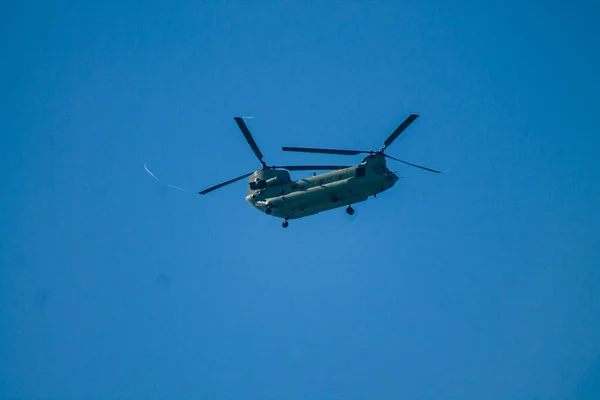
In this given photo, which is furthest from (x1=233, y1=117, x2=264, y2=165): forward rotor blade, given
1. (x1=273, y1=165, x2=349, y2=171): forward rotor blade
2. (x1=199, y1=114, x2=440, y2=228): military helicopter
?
(x1=273, y1=165, x2=349, y2=171): forward rotor blade

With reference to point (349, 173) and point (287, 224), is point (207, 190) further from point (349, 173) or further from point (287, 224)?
point (349, 173)

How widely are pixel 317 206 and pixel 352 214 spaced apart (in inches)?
127

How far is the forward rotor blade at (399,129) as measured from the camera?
202 feet

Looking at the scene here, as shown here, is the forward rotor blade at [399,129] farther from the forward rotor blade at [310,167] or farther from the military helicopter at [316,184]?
the forward rotor blade at [310,167]

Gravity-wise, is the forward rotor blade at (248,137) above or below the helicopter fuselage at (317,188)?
above

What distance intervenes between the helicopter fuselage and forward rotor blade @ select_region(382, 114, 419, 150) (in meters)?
1.30

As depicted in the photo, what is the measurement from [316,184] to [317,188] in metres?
0.53

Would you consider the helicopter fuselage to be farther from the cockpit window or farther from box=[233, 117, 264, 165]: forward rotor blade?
box=[233, 117, 264, 165]: forward rotor blade

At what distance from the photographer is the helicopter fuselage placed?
63000mm

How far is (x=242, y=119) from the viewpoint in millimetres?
65188

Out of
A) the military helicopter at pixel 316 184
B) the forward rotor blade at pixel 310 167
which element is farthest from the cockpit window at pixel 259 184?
the forward rotor blade at pixel 310 167

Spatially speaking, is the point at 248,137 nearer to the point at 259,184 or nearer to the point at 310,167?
the point at 259,184

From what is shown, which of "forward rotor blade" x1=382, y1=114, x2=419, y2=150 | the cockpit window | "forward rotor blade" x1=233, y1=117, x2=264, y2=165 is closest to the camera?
"forward rotor blade" x1=382, y1=114, x2=419, y2=150

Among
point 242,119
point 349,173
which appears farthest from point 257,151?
point 349,173
